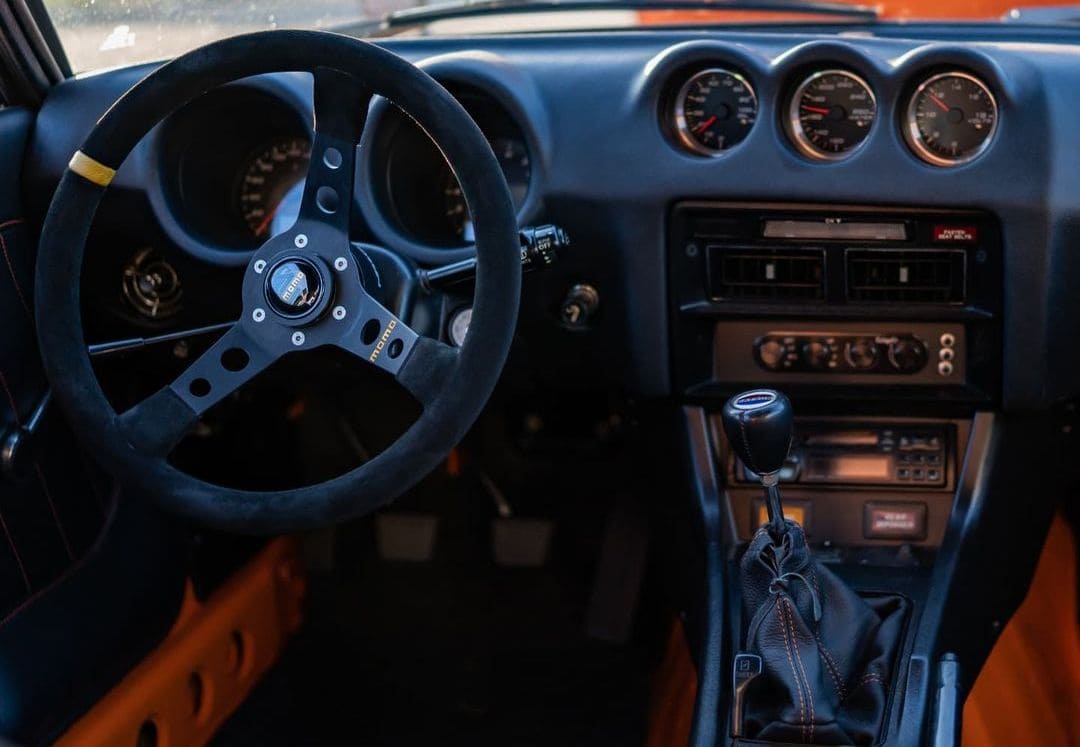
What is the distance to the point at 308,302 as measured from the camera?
1.73m

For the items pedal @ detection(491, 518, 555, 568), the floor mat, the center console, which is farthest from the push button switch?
pedal @ detection(491, 518, 555, 568)

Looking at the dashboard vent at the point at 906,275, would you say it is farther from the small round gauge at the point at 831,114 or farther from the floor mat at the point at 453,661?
the floor mat at the point at 453,661

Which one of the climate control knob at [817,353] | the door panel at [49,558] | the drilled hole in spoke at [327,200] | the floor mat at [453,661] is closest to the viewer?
the drilled hole in spoke at [327,200]

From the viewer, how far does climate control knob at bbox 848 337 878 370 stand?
2244 millimetres

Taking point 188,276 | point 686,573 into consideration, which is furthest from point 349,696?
point 188,276

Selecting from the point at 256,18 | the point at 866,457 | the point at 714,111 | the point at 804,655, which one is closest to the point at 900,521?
the point at 866,457

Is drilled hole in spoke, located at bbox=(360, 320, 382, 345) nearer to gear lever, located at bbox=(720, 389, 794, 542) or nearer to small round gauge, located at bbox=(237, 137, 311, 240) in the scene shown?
gear lever, located at bbox=(720, 389, 794, 542)

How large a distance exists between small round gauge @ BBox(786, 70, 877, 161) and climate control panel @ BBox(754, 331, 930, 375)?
0.32 m

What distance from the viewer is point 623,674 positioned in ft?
9.62

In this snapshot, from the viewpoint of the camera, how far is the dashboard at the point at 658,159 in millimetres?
2055

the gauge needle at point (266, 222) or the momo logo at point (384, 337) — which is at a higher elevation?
the gauge needle at point (266, 222)

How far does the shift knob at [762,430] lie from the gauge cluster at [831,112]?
0.48 m

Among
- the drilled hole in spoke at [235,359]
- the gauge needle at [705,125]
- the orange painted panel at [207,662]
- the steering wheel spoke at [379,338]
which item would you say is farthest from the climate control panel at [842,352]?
the orange painted panel at [207,662]

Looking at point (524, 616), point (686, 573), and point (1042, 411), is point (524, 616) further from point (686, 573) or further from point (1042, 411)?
point (1042, 411)
